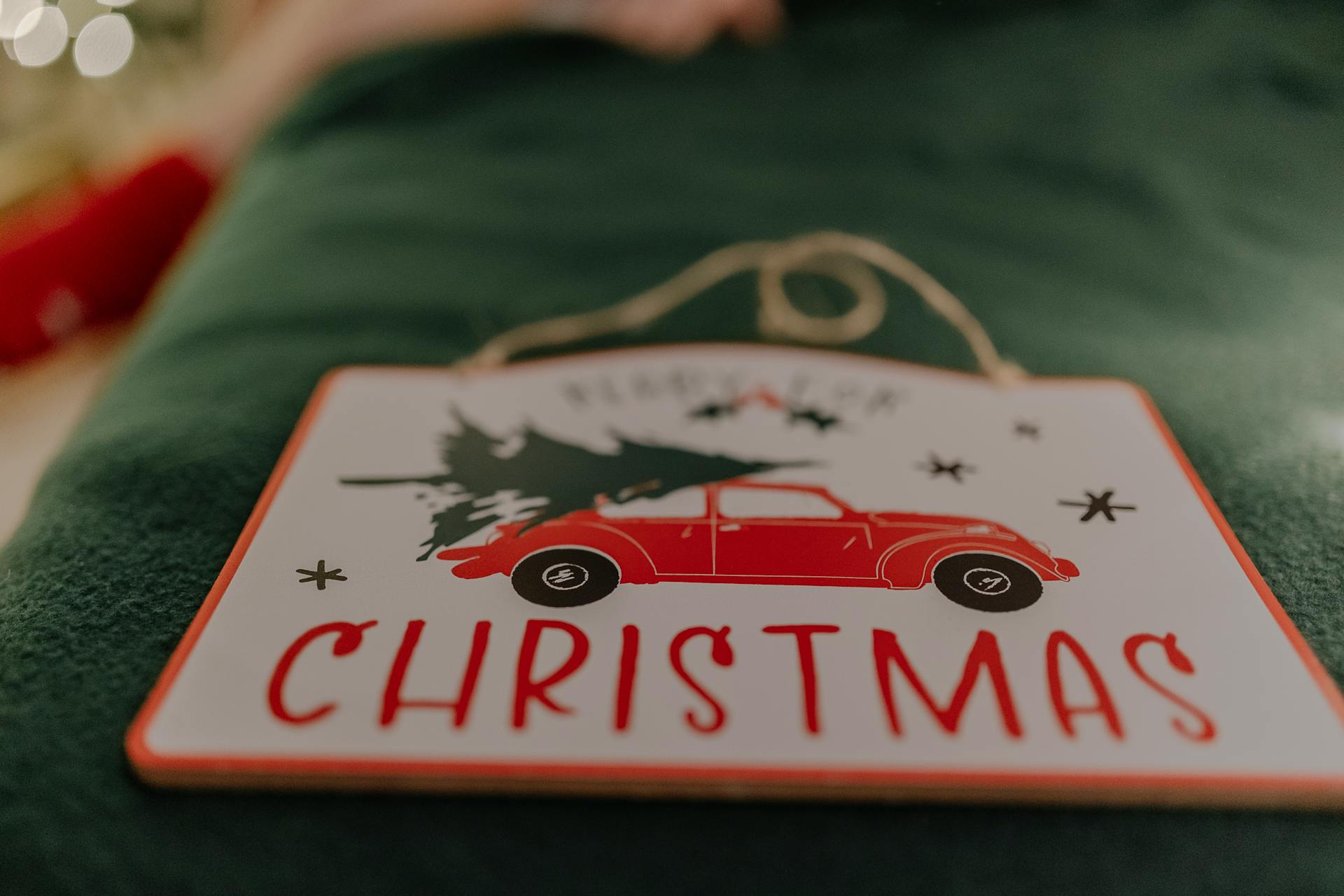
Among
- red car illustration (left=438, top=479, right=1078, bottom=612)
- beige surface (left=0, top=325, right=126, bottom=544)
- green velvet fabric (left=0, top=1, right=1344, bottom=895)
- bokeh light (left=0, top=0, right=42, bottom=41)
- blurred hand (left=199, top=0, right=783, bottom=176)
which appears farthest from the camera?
bokeh light (left=0, top=0, right=42, bottom=41)

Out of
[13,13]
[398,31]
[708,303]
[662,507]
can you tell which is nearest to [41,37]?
[13,13]

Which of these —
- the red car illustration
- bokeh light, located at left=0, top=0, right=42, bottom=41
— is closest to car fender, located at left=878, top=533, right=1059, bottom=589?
the red car illustration

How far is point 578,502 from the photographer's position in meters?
0.48

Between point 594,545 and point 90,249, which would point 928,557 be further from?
point 90,249

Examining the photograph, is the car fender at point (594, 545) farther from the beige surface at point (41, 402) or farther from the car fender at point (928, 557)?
the beige surface at point (41, 402)

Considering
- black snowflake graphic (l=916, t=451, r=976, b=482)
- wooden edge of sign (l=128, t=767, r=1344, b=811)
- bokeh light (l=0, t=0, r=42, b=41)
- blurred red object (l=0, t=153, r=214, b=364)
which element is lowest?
wooden edge of sign (l=128, t=767, r=1344, b=811)

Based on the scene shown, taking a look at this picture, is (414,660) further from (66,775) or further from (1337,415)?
(1337,415)

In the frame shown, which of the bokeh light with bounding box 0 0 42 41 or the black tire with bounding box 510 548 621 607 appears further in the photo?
the bokeh light with bounding box 0 0 42 41

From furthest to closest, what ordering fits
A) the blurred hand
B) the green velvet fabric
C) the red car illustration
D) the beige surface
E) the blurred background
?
the blurred background
the blurred hand
the beige surface
the red car illustration
the green velvet fabric

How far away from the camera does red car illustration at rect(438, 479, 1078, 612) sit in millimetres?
423

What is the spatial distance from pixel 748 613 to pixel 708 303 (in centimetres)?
32

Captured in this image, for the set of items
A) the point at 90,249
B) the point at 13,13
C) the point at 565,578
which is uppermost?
the point at 13,13

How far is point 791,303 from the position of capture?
0.67 metres

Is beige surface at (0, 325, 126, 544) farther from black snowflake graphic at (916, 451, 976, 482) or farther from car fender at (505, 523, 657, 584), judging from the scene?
black snowflake graphic at (916, 451, 976, 482)
